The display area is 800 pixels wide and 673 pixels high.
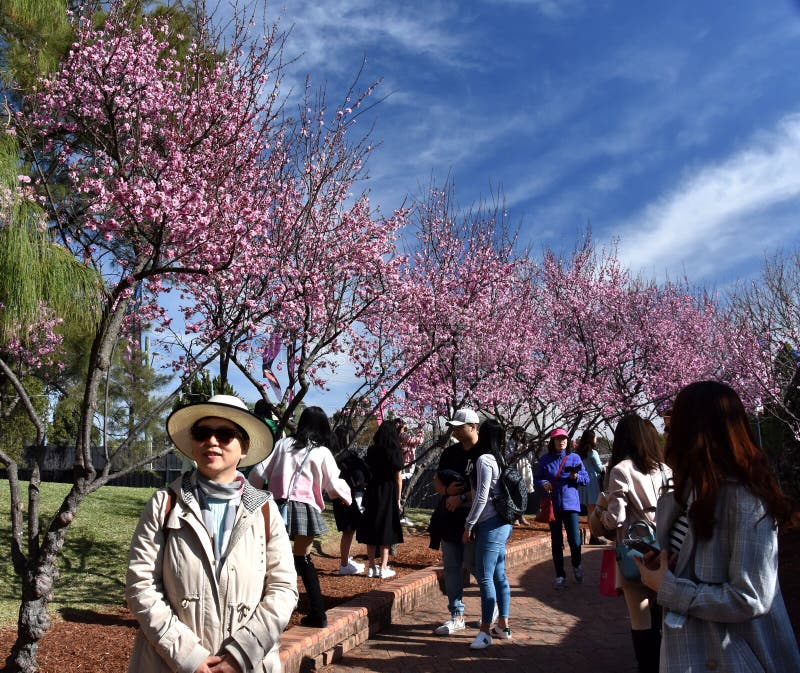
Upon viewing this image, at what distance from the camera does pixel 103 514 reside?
10992 mm

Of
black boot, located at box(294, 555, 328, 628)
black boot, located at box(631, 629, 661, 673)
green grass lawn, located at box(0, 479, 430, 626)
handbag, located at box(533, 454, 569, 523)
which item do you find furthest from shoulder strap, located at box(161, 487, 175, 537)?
handbag, located at box(533, 454, 569, 523)

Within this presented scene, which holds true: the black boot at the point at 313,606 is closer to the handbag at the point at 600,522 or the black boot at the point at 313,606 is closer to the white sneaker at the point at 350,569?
the handbag at the point at 600,522

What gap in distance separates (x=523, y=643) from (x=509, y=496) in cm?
129

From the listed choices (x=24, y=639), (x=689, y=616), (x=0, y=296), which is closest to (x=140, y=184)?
(x=0, y=296)

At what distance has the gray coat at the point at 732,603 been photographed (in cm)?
220

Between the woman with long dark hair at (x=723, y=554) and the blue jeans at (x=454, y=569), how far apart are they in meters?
4.24

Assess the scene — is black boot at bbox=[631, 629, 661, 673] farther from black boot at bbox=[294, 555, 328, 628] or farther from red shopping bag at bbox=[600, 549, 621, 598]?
black boot at bbox=[294, 555, 328, 628]

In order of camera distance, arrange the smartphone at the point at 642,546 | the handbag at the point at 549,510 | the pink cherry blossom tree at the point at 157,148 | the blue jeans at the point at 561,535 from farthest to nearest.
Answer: the handbag at the point at 549,510 < the blue jeans at the point at 561,535 < the pink cherry blossom tree at the point at 157,148 < the smartphone at the point at 642,546

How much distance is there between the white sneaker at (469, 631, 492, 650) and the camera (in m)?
5.98

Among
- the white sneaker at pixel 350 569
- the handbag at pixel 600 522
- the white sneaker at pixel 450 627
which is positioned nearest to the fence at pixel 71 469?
the white sneaker at pixel 350 569

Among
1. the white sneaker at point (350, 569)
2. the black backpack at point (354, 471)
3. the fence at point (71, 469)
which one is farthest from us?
the fence at point (71, 469)

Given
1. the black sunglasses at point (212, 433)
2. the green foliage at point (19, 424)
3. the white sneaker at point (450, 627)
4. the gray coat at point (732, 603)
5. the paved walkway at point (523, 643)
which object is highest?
the green foliage at point (19, 424)

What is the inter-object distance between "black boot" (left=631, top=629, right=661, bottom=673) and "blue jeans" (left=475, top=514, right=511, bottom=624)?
4.51ft

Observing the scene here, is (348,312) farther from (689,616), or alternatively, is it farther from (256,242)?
(689,616)
